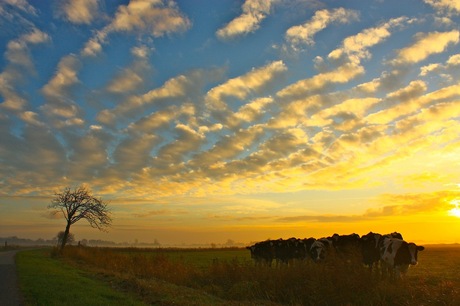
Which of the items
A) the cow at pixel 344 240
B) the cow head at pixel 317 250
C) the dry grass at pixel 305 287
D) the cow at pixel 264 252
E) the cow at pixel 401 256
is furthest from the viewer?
the cow at pixel 264 252

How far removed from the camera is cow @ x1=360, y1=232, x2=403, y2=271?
72.2ft

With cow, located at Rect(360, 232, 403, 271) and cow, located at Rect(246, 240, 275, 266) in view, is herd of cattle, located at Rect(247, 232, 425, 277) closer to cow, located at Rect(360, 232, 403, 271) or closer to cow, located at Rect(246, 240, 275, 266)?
cow, located at Rect(360, 232, 403, 271)

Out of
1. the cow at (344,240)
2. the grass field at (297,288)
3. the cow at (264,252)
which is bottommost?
the grass field at (297,288)

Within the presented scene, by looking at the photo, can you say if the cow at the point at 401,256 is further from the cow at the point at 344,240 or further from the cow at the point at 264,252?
the cow at the point at 264,252

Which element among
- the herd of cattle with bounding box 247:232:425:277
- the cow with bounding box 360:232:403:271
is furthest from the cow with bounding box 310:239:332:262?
the cow with bounding box 360:232:403:271

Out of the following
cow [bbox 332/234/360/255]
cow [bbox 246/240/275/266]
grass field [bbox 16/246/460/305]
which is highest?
cow [bbox 332/234/360/255]

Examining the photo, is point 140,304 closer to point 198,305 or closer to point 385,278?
point 198,305

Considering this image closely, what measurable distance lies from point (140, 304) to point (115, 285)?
663 cm

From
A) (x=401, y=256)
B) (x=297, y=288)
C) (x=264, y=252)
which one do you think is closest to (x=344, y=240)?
(x=401, y=256)

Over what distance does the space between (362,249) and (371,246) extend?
557 millimetres

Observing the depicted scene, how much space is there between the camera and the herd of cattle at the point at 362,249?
64.5 feet

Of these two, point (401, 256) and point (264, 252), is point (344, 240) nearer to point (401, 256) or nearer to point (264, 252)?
point (401, 256)

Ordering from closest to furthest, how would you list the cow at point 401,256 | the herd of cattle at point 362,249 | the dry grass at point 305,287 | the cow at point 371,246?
the dry grass at point 305,287 → the herd of cattle at point 362,249 → the cow at point 401,256 → the cow at point 371,246

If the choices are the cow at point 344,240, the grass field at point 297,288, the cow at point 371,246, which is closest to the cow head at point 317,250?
the cow at point 344,240
